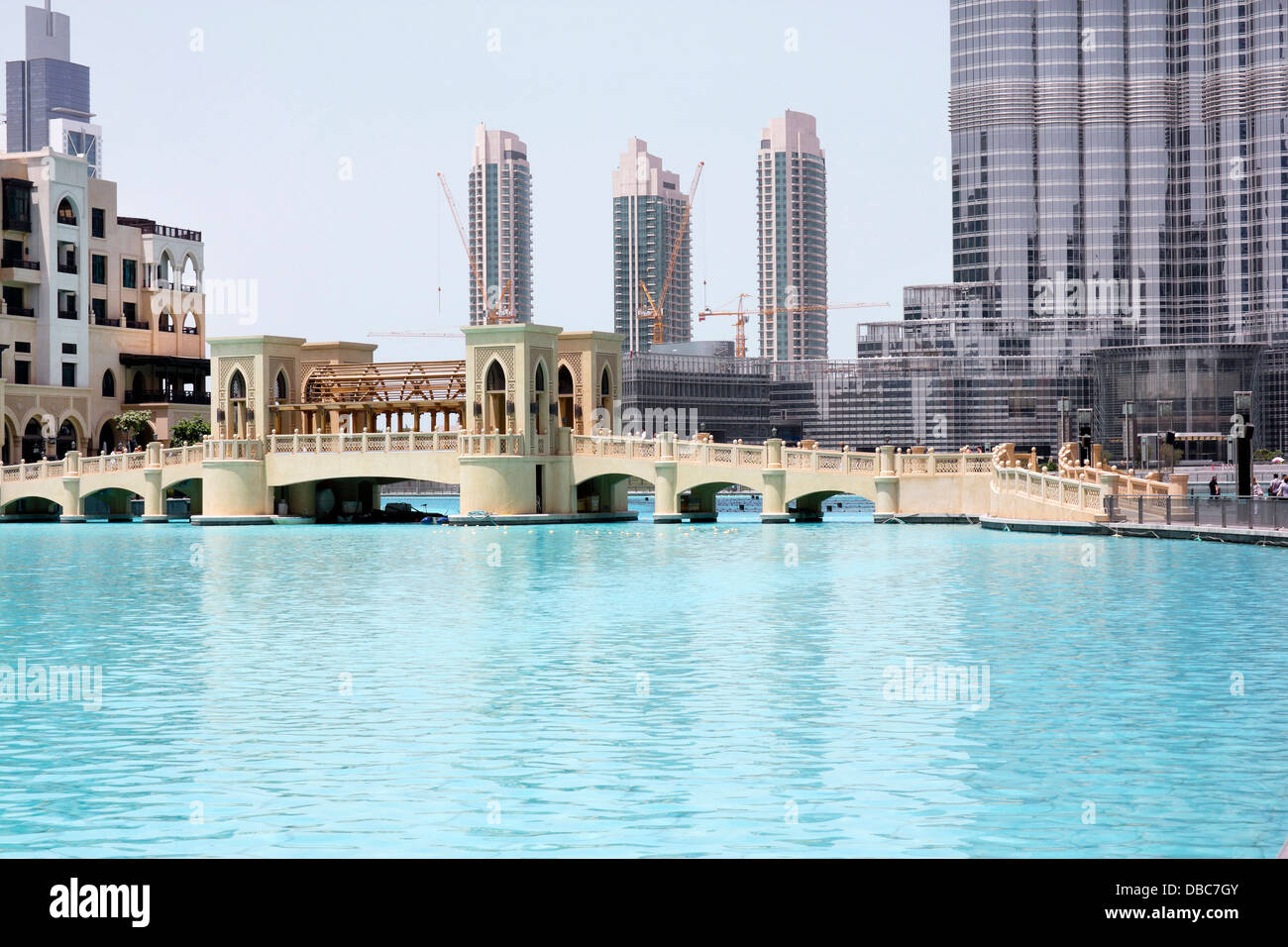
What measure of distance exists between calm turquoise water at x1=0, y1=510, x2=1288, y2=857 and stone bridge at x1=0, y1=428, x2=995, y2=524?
104ft

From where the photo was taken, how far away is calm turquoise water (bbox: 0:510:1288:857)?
13.2 metres

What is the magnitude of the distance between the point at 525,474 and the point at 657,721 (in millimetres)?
59068

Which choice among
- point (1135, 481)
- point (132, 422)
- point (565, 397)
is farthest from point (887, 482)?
point (132, 422)

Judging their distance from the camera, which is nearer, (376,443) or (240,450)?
(376,443)

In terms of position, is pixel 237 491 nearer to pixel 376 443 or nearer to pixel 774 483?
pixel 376 443

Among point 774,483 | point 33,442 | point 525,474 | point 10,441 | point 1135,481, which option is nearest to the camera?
point 1135,481

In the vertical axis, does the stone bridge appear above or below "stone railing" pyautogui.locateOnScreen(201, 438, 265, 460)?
below

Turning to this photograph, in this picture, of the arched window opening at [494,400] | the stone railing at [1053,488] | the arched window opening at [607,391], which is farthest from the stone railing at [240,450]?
the stone railing at [1053,488]

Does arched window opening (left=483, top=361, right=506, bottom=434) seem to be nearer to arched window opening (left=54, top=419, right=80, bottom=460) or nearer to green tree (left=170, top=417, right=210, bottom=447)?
green tree (left=170, top=417, right=210, bottom=447)

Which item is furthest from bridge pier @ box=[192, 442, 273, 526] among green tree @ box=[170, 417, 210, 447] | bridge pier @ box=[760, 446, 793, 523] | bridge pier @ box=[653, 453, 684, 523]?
bridge pier @ box=[760, 446, 793, 523]

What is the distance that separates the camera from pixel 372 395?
83.9 m
